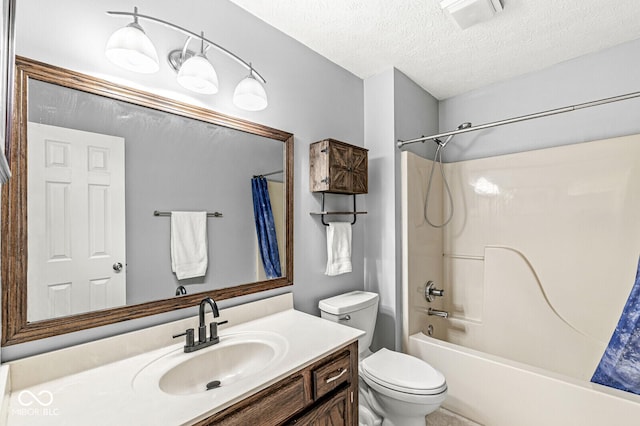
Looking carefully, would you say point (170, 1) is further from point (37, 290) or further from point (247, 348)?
point (247, 348)

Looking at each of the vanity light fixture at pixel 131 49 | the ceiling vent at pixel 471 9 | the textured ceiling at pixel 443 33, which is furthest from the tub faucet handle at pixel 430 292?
the vanity light fixture at pixel 131 49

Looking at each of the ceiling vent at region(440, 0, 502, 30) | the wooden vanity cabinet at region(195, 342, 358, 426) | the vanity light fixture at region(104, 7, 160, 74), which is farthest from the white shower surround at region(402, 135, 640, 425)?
the vanity light fixture at region(104, 7, 160, 74)

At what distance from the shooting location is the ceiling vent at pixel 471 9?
151cm

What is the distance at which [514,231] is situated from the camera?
7.66 feet

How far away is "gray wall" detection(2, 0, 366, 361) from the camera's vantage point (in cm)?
103

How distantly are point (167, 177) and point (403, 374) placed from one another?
5.14 feet

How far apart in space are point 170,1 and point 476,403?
8.95ft

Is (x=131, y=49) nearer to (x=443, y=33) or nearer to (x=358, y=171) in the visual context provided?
(x=358, y=171)

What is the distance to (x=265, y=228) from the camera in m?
1.66

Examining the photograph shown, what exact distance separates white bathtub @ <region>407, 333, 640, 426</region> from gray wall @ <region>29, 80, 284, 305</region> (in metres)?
1.45

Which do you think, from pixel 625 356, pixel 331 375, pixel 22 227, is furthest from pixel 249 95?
pixel 625 356

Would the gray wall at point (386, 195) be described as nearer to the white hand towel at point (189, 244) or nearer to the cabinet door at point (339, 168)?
the cabinet door at point (339, 168)

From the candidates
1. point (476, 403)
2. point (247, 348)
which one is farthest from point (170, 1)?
point (476, 403)

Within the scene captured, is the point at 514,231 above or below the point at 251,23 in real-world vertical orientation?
below
